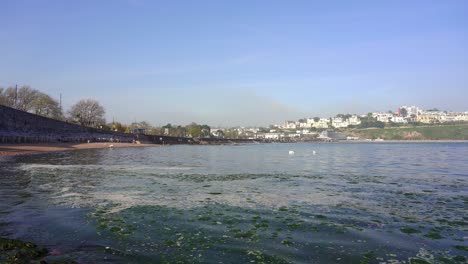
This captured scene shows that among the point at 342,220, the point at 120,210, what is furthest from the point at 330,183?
the point at 120,210

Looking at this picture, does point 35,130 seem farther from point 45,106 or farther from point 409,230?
point 409,230

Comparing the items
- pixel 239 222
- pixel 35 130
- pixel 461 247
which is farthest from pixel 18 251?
pixel 35 130

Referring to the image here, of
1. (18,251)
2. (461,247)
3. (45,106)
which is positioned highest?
(45,106)

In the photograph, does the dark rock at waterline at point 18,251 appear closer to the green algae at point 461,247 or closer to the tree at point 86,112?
the green algae at point 461,247

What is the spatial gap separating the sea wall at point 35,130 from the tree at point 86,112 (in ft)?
83.7

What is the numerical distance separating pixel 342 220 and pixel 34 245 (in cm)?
968

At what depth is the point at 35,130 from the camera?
77.8 m

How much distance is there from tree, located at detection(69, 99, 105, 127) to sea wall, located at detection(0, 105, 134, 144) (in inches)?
1005

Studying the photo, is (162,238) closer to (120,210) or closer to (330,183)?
(120,210)

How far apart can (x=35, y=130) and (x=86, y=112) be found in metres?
64.4

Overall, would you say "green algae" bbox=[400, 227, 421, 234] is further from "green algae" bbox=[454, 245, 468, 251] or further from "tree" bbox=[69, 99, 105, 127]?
"tree" bbox=[69, 99, 105, 127]

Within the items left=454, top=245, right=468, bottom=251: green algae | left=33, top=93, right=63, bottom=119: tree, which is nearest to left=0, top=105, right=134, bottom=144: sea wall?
left=33, top=93, right=63, bottom=119: tree

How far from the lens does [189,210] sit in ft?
46.8

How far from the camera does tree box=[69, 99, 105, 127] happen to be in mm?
138375
